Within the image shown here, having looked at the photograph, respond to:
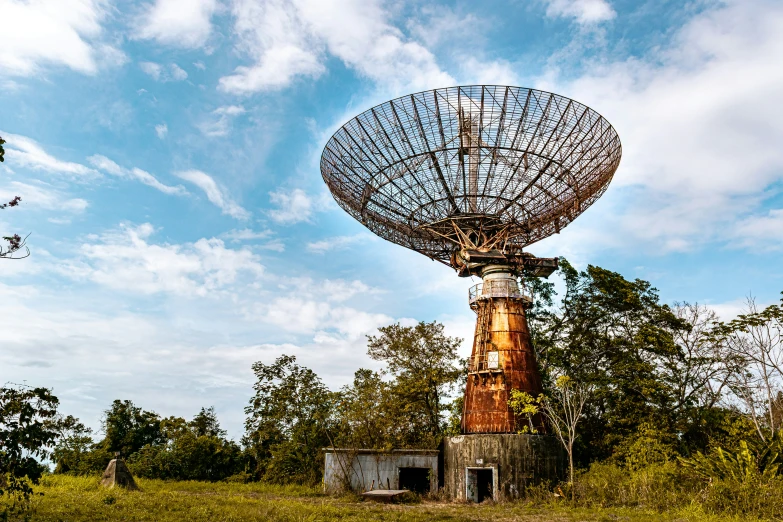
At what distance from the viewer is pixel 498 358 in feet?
86.3

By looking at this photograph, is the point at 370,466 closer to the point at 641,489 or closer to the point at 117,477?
the point at 117,477

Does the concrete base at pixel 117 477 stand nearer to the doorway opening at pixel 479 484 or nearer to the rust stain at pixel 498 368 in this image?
the doorway opening at pixel 479 484

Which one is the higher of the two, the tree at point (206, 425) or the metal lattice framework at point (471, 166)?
the metal lattice framework at point (471, 166)

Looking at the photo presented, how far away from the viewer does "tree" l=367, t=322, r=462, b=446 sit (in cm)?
2955

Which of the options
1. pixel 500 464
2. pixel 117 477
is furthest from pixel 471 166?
pixel 117 477

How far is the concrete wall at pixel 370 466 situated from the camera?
26047 mm

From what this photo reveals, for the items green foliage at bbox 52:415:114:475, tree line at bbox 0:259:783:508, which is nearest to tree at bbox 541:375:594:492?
tree line at bbox 0:259:783:508

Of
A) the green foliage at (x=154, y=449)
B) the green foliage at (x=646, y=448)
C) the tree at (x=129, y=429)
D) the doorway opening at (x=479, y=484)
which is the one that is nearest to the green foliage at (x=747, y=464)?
the green foliage at (x=646, y=448)

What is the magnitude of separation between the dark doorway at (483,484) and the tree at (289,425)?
9.56 metres

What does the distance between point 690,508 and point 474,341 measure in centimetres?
1242

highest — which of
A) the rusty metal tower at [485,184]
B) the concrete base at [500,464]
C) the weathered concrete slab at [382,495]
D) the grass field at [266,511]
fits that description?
the rusty metal tower at [485,184]

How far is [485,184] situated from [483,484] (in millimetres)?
13902

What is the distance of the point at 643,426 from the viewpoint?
2711 cm

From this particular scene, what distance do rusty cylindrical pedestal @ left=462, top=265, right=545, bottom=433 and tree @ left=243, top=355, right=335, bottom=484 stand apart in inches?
381
